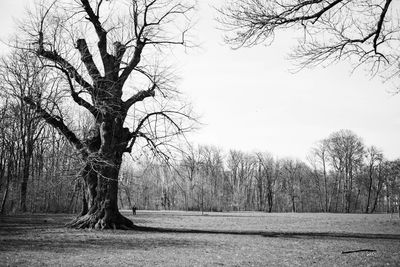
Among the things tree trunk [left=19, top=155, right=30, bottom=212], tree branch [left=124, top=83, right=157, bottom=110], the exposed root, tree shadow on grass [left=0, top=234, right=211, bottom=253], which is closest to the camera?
tree shadow on grass [left=0, top=234, right=211, bottom=253]

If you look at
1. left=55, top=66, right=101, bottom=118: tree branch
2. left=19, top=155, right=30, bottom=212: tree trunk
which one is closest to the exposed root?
left=55, top=66, right=101, bottom=118: tree branch

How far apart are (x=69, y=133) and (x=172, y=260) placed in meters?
11.5

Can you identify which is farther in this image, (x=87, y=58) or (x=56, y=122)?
(x=56, y=122)

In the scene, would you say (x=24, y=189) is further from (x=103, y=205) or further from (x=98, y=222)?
(x=98, y=222)

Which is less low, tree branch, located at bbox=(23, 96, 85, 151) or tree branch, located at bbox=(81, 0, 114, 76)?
tree branch, located at bbox=(81, 0, 114, 76)

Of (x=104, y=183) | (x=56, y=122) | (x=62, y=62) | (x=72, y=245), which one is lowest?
(x=72, y=245)

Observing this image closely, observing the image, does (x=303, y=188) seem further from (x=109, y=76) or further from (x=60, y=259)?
(x=60, y=259)

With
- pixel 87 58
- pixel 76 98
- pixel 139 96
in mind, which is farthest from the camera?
pixel 139 96

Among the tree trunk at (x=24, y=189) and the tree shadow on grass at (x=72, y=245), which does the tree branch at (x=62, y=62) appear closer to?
the tree shadow on grass at (x=72, y=245)

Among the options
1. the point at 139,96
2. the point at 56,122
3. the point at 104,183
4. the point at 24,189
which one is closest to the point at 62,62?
the point at 56,122

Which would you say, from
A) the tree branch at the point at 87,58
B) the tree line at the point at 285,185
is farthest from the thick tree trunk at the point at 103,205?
the tree line at the point at 285,185

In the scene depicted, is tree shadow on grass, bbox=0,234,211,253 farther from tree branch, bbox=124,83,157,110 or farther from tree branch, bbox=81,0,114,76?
tree branch, bbox=81,0,114,76

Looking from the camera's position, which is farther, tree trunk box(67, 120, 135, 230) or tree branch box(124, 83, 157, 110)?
tree branch box(124, 83, 157, 110)

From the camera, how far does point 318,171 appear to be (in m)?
76.2
